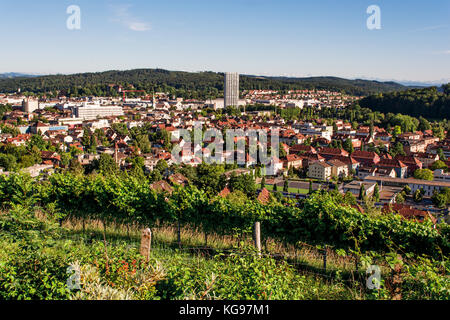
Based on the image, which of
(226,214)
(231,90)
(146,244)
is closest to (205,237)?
(226,214)

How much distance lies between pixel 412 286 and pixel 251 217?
2001 millimetres

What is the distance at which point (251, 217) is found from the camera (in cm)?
415

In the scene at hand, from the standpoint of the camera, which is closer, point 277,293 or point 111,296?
point 111,296

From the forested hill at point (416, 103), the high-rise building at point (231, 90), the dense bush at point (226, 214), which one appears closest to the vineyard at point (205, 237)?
the dense bush at point (226, 214)

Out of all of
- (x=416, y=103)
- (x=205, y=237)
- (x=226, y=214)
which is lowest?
(x=205, y=237)

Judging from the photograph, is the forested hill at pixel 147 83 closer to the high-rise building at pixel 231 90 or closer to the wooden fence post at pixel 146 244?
the high-rise building at pixel 231 90

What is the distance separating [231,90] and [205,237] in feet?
235

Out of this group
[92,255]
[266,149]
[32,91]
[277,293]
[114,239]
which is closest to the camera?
[277,293]

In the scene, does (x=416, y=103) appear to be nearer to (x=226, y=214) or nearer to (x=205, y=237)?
(x=226, y=214)

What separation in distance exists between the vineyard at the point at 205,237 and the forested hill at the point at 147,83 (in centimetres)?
7334

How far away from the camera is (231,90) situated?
74.4 m

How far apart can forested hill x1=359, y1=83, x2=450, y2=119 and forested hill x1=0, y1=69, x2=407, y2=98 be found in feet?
109
